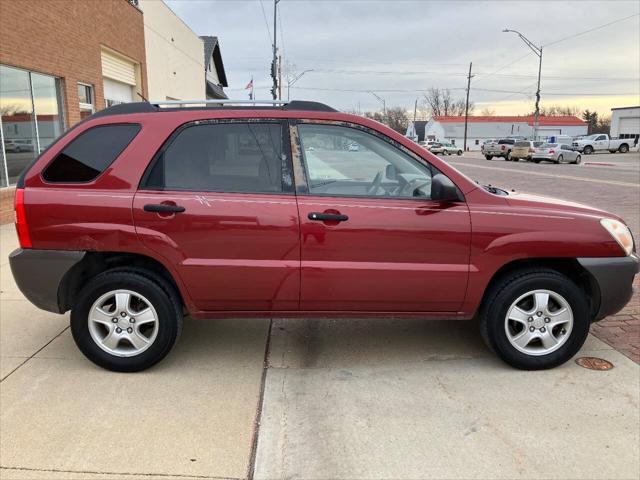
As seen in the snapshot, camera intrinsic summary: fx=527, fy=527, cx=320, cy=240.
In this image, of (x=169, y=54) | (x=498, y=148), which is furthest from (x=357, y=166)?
(x=498, y=148)

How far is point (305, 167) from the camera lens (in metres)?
3.70

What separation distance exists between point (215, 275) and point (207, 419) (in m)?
0.95

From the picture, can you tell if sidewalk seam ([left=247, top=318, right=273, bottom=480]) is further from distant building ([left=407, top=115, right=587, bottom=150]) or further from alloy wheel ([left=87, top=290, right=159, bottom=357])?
distant building ([left=407, top=115, right=587, bottom=150])

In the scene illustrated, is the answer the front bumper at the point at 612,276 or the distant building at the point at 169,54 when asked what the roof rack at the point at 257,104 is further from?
the distant building at the point at 169,54

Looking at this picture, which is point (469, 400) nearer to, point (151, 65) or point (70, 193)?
point (70, 193)

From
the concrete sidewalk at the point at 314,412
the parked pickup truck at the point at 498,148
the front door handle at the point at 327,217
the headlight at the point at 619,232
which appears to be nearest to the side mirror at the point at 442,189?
the front door handle at the point at 327,217

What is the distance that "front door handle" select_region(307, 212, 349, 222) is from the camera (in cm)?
354

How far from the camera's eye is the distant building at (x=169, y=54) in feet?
62.9

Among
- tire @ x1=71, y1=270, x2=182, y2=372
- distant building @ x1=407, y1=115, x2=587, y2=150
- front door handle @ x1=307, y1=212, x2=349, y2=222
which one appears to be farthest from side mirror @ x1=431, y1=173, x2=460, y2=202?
distant building @ x1=407, y1=115, x2=587, y2=150

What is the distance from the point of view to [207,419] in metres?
3.23

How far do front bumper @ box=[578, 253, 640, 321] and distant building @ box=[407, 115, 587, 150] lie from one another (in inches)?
3504

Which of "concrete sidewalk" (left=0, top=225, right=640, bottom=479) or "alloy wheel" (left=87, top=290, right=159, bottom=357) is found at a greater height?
"alloy wheel" (left=87, top=290, right=159, bottom=357)

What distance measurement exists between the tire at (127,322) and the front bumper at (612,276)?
2.97 metres

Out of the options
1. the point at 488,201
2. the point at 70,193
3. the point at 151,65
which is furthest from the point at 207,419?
the point at 151,65
